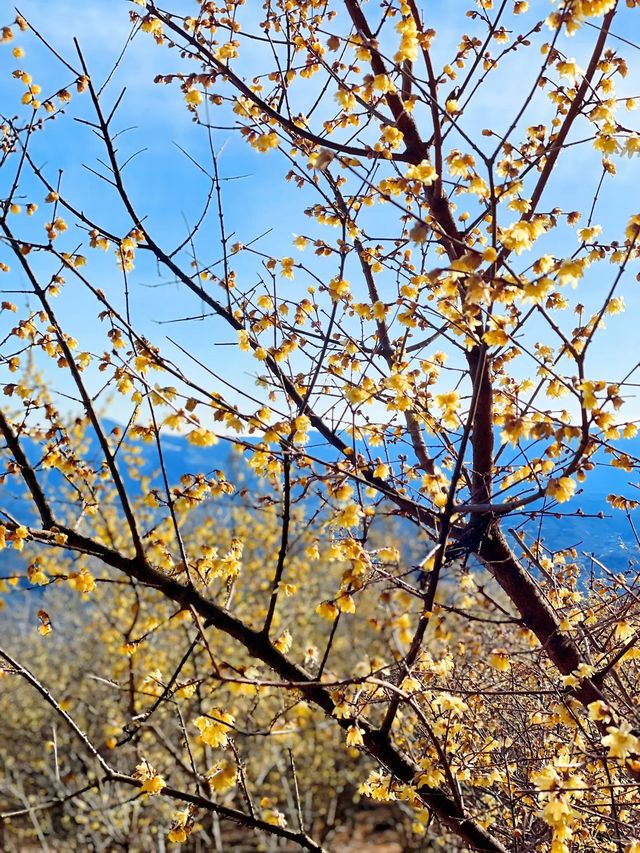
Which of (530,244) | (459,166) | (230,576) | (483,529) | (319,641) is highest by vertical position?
(319,641)

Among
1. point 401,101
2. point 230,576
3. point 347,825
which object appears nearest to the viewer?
point 230,576

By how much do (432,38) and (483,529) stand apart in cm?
240

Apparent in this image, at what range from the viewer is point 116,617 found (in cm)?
1027

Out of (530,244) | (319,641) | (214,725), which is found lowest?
(214,725)

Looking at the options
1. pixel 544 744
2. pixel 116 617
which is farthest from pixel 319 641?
pixel 544 744

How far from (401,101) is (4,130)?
198cm

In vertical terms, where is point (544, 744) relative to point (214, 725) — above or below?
above

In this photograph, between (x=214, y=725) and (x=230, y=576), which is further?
(x=230, y=576)

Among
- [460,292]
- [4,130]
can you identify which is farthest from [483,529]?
[4,130]

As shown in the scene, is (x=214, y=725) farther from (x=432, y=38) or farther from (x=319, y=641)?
(x=319, y=641)

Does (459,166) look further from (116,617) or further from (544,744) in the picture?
(116,617)

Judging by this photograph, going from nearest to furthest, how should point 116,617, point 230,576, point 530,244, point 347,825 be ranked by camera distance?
point 530,244 → point 230,576 → point 116,617 → point 347,825

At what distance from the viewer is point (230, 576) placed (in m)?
2.93

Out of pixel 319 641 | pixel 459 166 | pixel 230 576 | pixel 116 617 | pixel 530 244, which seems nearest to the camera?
pixel 530 244
